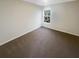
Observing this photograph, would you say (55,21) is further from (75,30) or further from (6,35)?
(6,35)

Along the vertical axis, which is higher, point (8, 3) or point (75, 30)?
point (8, 3)

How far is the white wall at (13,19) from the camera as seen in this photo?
118 inches

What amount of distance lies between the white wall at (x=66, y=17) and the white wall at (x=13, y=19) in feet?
5.99

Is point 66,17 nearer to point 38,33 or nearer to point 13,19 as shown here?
point 38,33

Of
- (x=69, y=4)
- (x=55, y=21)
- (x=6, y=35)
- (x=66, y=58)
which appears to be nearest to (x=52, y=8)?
(x=55, y=21)

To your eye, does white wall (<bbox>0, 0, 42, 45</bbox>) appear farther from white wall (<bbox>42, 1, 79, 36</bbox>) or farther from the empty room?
white wall (<bbox>42, 1, 79, 36</bbox>)

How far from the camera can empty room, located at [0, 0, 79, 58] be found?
2.49m

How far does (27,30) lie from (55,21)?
2.09 metres

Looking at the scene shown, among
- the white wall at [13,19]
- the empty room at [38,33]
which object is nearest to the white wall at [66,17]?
the empty room at [38,33]

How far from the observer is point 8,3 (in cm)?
316

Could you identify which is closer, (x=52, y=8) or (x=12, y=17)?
(x=12, y=17)

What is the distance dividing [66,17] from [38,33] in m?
1.91

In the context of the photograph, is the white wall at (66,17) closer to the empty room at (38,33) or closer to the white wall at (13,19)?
the empty room at (38,33)

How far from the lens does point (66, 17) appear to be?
15.4 feet
